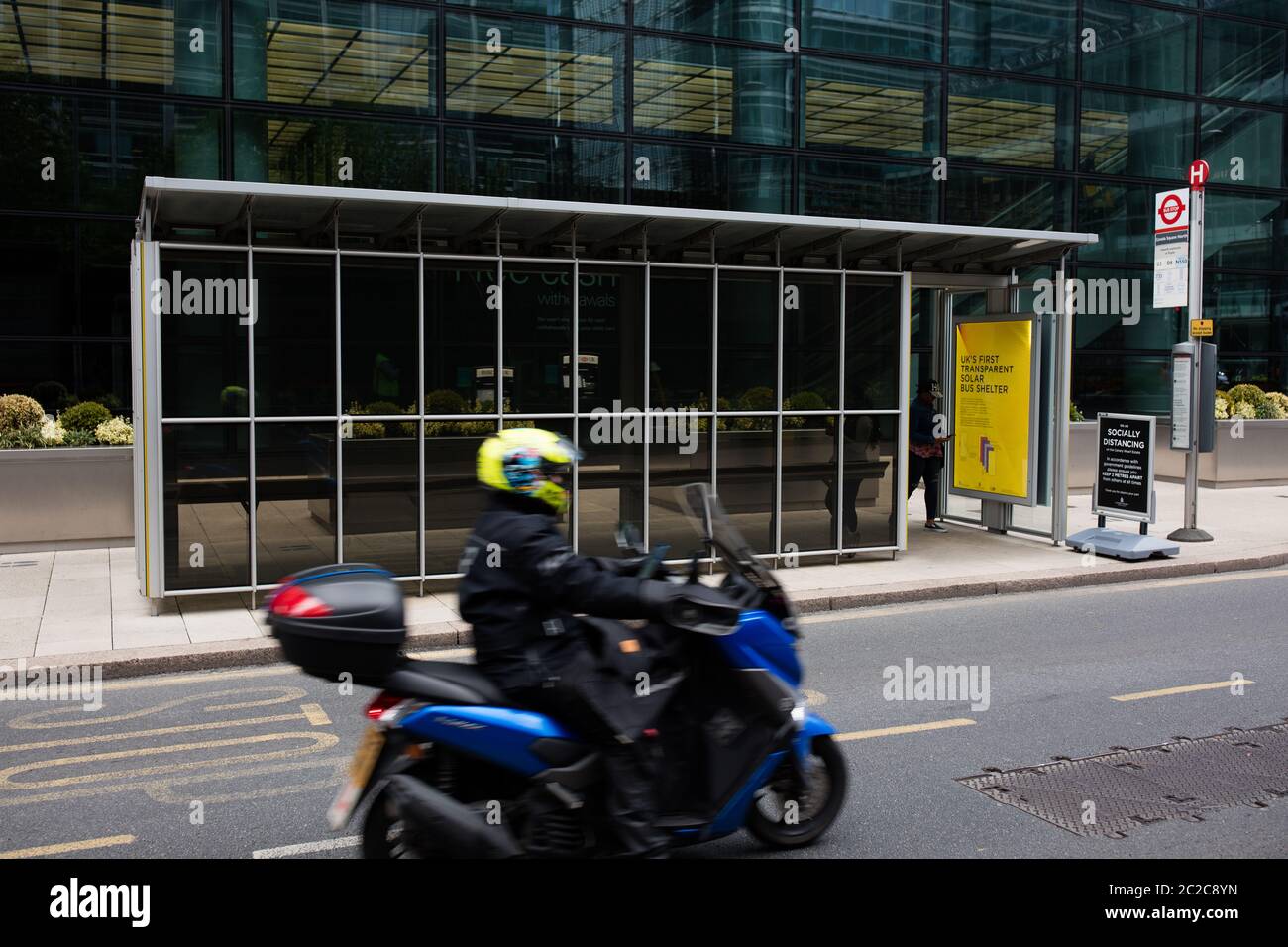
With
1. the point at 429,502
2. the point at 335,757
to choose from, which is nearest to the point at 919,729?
the point at 335,757

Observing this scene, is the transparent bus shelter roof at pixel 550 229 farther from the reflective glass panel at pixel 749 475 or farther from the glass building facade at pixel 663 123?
the reflective glass panel at pixel 749 475

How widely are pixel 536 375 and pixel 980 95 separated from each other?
14.0 meters

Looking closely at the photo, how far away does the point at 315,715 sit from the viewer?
6883 millimetres

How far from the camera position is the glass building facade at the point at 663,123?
1589 cm

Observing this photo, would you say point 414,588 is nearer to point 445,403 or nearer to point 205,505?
point 445,403

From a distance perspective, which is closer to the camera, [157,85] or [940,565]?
[940,565]

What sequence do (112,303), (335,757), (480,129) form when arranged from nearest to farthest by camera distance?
(335,757) < (112,303) < (480,129)

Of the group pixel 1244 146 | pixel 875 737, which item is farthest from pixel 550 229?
pixel 1244 146

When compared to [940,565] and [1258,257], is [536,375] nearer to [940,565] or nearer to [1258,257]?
[940,565]

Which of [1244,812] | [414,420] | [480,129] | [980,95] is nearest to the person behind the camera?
[1244,812]

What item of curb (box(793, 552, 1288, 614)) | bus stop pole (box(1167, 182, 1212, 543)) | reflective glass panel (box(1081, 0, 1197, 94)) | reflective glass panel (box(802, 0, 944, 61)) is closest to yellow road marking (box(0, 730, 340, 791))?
curb (box(793, 552, 1288, 614))

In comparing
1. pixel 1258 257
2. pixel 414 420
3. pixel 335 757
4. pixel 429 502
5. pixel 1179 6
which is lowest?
pixel 335 757

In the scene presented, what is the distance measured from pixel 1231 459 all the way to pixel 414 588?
1375 centimetres

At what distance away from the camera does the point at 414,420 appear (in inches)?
402
